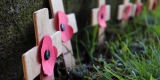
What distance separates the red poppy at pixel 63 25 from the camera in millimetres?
833

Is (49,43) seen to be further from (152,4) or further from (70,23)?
(152,4)

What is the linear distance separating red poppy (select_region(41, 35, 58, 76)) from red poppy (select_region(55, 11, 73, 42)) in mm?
102

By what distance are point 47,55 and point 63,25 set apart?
0.54ft

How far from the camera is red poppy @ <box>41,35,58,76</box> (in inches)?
28.1

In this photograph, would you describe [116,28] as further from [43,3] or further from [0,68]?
[0,68]

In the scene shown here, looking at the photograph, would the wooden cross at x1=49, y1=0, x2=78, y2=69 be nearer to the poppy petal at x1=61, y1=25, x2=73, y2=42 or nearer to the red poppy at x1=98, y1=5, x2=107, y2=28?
the poppy petal at x1=61, y1=25, x2=73, y2=42

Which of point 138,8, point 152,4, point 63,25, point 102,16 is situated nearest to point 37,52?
point 63,25

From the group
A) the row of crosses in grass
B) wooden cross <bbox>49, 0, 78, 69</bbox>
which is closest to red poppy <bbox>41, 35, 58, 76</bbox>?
the row of crosses in grass

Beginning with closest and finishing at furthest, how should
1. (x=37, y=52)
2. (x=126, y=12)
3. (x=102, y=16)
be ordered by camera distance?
(x=37, y=52) < (x=102, y=16) < (x=126, y=12)

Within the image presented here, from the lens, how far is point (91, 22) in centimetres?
107

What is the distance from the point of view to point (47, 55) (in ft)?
2.38

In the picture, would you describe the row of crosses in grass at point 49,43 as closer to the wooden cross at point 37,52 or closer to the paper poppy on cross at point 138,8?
the wooden cross at point 37,52

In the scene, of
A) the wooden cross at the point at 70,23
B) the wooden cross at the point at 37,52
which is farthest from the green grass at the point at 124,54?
the wooden cross at the point at 37,52

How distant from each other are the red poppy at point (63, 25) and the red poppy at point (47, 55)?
10 cm
